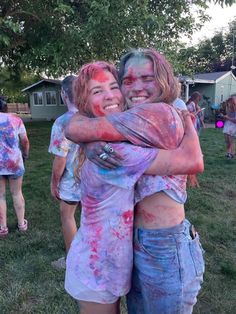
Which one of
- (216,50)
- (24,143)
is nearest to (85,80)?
(24,143)

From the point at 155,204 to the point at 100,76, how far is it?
603 mm

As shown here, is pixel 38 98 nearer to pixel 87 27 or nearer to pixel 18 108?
pixel 18 108

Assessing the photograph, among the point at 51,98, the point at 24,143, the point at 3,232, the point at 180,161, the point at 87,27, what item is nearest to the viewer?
the point at 180,161

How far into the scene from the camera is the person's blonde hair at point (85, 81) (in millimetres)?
1613

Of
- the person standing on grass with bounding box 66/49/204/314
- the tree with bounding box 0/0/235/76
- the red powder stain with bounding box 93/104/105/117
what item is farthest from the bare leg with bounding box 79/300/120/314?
the tree with bounding box 0/0/235/76

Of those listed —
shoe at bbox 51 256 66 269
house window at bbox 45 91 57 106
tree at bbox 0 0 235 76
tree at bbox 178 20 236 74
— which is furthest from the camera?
tree at bbox 178 20 236 74

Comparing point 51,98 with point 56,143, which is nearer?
point 56,143

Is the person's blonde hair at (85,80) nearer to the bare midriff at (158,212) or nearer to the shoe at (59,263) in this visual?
the bare midriff at (158,212)

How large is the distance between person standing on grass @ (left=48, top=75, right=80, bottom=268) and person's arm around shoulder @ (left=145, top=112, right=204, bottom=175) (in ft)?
6.35

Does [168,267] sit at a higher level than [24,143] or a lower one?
higher

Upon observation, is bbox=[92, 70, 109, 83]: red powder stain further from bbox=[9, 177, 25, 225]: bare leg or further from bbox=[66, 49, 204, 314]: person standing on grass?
bbox=[9, 177, 25, 225]: bare leg

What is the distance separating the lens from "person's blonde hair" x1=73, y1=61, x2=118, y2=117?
5.29 feet

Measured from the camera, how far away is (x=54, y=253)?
420 centimetres

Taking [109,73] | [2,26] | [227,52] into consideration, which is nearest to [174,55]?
[2,26]
